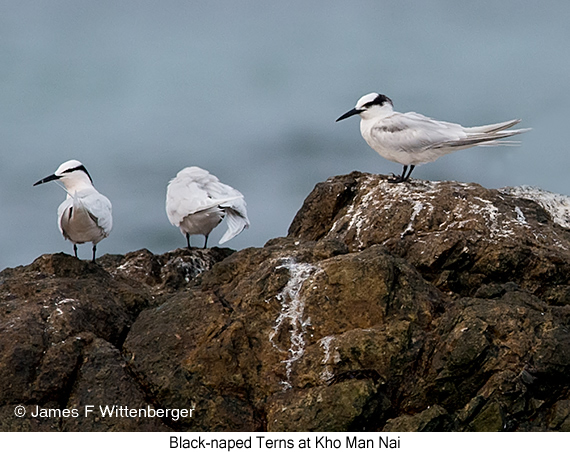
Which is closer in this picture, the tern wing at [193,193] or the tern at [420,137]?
the tern at [420,137]

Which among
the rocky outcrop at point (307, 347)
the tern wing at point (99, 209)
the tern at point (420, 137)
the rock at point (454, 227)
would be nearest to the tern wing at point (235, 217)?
the rock at point (454, 227)

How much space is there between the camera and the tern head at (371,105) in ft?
36.8

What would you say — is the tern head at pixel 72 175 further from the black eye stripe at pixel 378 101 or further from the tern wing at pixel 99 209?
the black eye stripe at pixel 378 101

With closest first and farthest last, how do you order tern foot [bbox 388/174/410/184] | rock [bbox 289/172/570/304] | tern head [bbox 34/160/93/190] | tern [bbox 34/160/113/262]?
1. rock [bbox 289/172/570/304]
2. tern [bbox 34/160/113/262]
3. tern foot [bbox 388/174/410/184]
4. tern head [bbox 34/160/93/190]

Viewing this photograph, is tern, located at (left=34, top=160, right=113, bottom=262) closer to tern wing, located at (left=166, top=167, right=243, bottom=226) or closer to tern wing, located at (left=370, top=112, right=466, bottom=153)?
tern wing, located at (left=166, top=167, right=243, bottom=226)

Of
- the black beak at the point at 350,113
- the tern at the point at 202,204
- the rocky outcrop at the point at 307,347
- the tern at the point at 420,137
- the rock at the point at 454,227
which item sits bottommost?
the rocky outcrop at the point at 307,347

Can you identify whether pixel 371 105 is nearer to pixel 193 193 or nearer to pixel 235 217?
pixel 235 217

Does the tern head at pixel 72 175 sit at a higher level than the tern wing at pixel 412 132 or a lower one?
lower

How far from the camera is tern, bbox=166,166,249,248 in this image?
1109 centimetres

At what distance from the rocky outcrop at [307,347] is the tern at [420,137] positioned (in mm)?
2708

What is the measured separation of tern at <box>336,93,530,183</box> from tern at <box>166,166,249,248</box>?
200cm

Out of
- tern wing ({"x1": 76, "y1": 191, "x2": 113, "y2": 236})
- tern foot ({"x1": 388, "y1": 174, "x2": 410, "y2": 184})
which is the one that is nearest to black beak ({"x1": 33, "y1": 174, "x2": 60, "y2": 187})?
tern wing ({"x1": 76, "y1": 191, "x2": 113, "y2": 236})

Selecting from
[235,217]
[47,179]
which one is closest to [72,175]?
[47,179]

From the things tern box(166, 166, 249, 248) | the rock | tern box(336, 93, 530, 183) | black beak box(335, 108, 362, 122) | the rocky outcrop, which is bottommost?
the rocky outcrop
